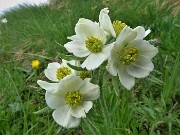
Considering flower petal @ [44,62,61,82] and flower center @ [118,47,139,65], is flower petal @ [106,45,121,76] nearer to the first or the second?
flower center @ [118,47,139,65]

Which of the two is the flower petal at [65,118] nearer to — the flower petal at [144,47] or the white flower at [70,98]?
the white flower at [70,98]

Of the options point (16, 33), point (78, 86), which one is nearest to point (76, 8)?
point (16, 33)

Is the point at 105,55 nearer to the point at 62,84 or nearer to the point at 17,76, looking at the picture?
the point at 62,84

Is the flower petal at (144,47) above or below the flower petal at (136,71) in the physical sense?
above

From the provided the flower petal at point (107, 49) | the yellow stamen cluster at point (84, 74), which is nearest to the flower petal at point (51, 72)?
the yellow stamen cluster at point (84, 74)

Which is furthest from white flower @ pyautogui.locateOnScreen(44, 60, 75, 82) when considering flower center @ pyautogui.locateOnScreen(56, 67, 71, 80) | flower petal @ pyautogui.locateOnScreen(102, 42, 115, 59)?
flower petal @ pyautogui.locateOnScreen(102, 42, 115, 59)

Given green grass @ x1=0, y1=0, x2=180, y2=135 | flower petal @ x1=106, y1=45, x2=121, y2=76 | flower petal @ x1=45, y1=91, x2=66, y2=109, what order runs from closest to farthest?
flower petal @ x1=106, y1=45, x2=121, y2=76, flower petal @ x1=45, y1=91, x2=66, y2=109, green grass @ x1=0, y1=0, x2=180, y2=135
